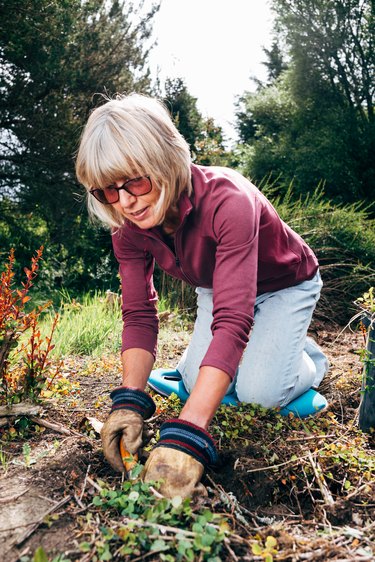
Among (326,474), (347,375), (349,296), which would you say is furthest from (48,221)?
(326,474)

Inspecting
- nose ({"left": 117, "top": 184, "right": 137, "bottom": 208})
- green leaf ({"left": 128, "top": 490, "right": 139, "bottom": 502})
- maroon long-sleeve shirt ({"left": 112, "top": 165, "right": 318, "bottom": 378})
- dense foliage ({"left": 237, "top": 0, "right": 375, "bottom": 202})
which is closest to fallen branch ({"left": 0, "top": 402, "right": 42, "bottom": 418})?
maroon long-sleeve shirt ({"left": 112, "top": 165, "right": 318, "bottom": 378})

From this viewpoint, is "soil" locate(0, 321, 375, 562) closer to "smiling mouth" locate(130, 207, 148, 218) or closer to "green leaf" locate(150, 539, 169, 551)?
"green leaf" locate(150, 539, 169, 551)

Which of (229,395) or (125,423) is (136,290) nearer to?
(125,423)

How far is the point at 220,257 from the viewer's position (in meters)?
2.01

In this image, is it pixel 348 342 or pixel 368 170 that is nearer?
pixel 348 342

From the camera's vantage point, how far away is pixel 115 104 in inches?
81.5

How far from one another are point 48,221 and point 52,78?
9.47ft

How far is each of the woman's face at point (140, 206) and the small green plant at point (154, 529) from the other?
107 centimetres

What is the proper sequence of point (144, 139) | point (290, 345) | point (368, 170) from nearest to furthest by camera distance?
point (144, 139) < point (290, 345) < point (368, 170)

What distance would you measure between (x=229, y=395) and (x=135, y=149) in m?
1.66

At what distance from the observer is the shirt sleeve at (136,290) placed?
2.52 m

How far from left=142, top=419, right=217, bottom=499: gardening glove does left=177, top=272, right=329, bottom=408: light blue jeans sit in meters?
1.08

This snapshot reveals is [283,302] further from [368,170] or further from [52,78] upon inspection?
[368,170]

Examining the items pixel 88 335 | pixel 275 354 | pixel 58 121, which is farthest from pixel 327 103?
pixel 275 354
